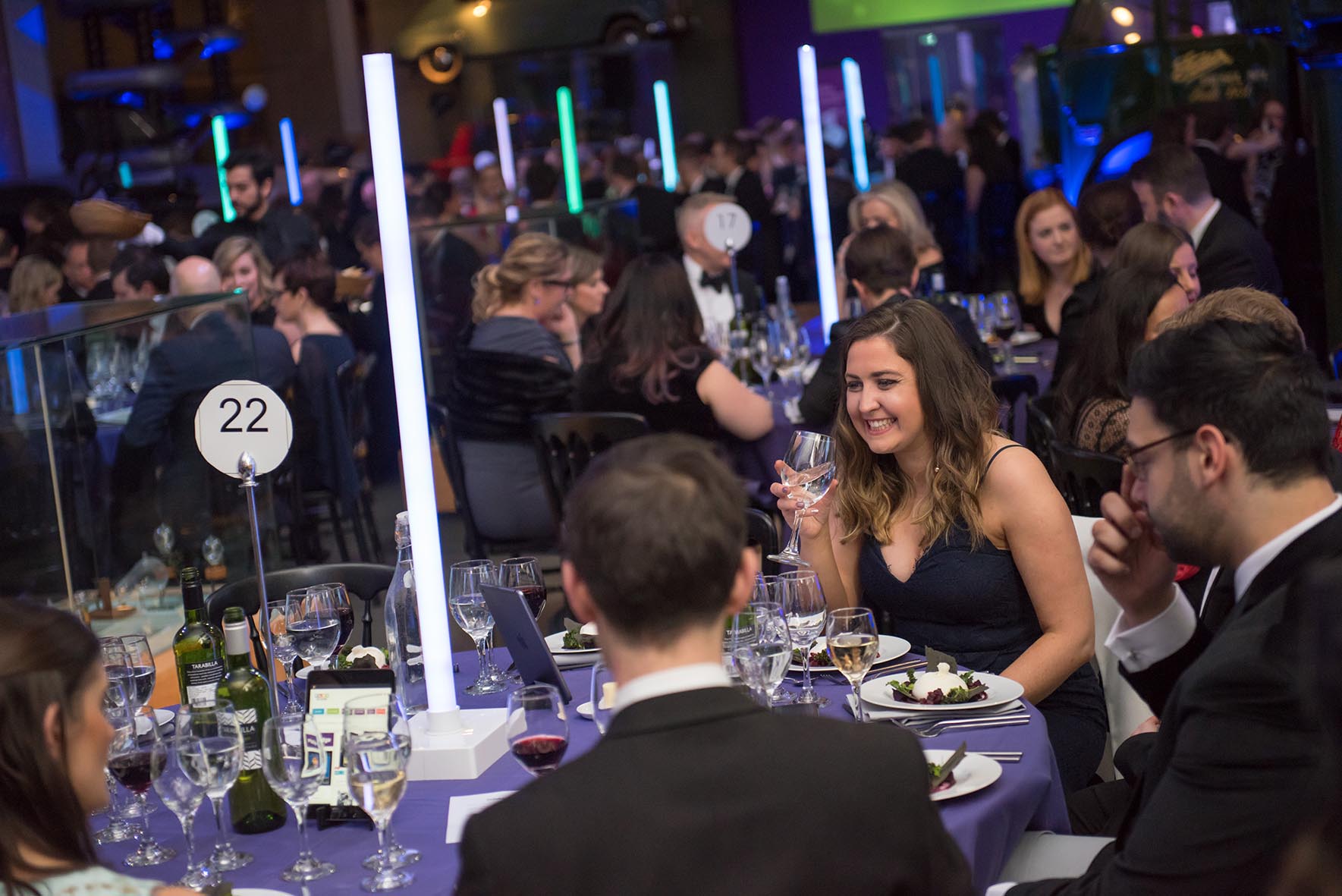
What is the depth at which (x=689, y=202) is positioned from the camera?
7.00 metres

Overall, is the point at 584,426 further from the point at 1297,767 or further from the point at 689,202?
the point at 1297,767

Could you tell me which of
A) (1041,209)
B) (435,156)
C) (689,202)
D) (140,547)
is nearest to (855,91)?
(689,202)

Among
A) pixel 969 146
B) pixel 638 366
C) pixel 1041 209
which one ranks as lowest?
pixel 638 366

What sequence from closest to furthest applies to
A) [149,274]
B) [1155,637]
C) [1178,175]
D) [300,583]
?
[1155,637] → [300,583] → [1178,175] → [149,274]

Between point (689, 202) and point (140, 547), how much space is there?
3.40 metres

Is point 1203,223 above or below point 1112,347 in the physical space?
above

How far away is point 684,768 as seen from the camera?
4.18 ft

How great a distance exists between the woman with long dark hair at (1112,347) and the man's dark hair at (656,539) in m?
2.52

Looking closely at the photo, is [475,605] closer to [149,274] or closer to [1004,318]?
[1004,318]

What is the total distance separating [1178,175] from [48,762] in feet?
16.5

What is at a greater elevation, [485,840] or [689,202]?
[689,202]

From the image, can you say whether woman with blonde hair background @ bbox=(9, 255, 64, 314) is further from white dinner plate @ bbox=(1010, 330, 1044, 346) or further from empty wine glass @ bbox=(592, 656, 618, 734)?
empty wine glass @ bbox=(592, 656, 618, 734)

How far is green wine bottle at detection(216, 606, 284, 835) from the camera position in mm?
2010

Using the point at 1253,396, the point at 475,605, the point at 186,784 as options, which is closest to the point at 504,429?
the point at 475,605
